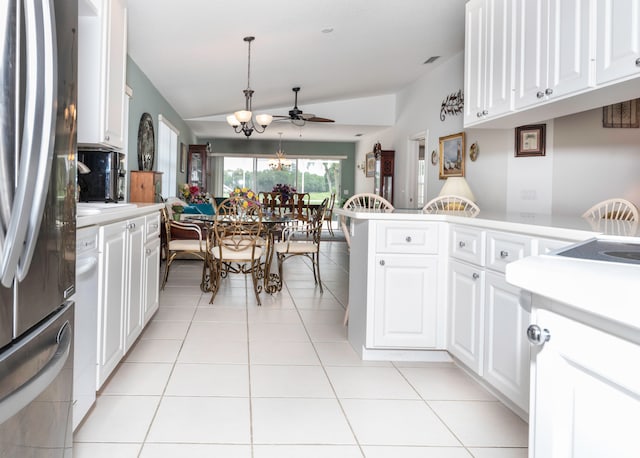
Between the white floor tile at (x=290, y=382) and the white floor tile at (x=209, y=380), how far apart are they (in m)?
0.06

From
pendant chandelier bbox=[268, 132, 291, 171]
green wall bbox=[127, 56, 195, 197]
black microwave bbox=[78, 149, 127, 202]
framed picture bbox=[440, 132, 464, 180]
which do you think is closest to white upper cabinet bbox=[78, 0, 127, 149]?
black microwave bbox=[78, 149, 127, 202]

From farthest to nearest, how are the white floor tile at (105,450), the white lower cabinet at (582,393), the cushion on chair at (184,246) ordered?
the cushion on chair at (184,246) → the white floor tile at (105,450) → the white lower cabinet at (582,393)

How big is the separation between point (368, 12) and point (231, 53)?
1.60m

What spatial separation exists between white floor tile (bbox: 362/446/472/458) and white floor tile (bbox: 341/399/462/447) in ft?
0.12

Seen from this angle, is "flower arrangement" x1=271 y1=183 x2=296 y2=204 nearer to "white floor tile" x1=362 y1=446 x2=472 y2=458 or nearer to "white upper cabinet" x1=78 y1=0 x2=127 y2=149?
"white upper cabinet" x1=78 y1=0 x2=127 y2=149

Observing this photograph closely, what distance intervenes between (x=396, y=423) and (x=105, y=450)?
114 centimetres

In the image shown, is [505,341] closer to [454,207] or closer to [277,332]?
[277,332]

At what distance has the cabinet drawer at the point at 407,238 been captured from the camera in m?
2.74

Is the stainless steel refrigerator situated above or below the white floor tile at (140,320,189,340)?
above

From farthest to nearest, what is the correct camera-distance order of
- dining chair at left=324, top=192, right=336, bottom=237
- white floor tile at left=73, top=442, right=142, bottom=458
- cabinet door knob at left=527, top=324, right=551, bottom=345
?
dining chair at left=324, top=192, right=336, bottom=237 < white floor tile at left=73, top=442, right=142, bottom=458 < cabinet door knob at left=527, top=324, right=551, bottom=345

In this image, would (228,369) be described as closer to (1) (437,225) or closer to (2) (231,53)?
(1) (437,225)

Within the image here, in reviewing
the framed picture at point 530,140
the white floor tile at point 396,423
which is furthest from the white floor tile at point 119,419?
the framed picture at point 530,140

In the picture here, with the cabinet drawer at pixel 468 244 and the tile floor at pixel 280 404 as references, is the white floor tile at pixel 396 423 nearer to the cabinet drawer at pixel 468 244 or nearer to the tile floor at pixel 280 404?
the tile floor at pixel 280 404

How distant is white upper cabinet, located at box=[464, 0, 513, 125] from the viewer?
123 inches
